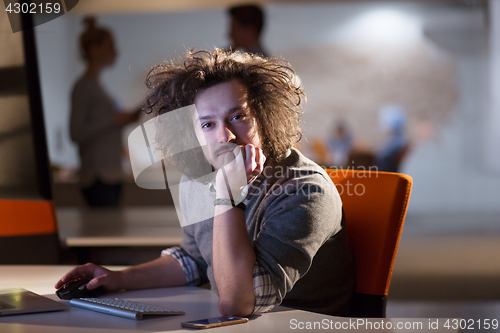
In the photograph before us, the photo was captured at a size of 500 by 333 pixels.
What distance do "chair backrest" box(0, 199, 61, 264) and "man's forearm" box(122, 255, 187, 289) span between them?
0.93m

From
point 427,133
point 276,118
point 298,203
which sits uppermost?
point 427,133

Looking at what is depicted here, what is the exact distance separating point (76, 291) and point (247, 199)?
0.40 meters

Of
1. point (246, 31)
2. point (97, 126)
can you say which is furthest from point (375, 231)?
point (97, 126)

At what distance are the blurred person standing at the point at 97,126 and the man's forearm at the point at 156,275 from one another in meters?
1.86

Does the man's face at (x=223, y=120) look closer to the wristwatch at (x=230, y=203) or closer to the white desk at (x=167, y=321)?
the wristwatch at (x=230, y=203)

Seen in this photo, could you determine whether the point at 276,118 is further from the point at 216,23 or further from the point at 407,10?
the point at 407,10

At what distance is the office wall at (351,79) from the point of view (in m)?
4.73

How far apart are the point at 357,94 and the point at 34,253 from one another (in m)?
4.18

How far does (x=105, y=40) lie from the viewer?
3.18 m

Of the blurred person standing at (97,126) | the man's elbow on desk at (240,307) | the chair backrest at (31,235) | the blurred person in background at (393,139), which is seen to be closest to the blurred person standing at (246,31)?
the blurred person standing at (97,126)

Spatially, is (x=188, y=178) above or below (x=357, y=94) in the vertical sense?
below

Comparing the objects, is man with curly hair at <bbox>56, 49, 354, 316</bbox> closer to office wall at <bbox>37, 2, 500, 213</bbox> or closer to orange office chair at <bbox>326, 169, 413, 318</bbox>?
orange office chair at <bbox>326, 169, 413, 318</bbox>

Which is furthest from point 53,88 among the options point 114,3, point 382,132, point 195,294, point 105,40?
point 195,294

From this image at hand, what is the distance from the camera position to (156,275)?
41.5 inches
